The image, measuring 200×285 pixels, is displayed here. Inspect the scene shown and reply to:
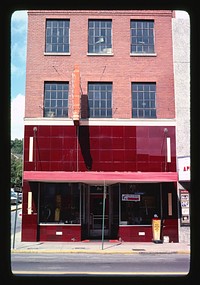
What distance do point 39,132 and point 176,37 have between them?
338 inches

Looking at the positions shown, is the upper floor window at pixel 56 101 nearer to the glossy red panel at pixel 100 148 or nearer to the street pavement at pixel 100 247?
the glossy red panel at pixel 100 148

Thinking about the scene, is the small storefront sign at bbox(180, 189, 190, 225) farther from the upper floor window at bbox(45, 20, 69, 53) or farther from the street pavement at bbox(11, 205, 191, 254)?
the upper floor window at bbox(45, 20, 69, 53)

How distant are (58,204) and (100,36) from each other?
888cm

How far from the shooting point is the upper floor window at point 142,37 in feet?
72.6

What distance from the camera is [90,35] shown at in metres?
22.0

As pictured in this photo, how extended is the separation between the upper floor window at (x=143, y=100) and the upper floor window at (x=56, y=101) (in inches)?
137

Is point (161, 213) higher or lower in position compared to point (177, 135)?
lower

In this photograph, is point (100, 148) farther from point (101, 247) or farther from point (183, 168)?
point (101, 247)

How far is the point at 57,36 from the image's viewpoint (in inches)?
866

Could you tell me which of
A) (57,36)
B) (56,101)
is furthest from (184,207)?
(57,36)

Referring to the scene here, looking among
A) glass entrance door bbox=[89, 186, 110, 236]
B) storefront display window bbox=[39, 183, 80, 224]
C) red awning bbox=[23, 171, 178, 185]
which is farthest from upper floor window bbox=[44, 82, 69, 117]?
glass entrance door bbox=[89, 186, 110, 236]
